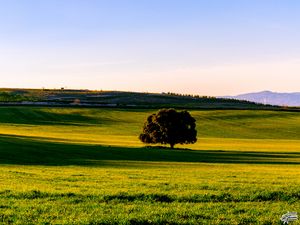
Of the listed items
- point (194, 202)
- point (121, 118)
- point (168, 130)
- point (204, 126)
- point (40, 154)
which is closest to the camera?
point (194, 202)

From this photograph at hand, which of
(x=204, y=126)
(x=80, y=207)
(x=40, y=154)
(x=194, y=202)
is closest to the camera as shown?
(x=80, y=207)

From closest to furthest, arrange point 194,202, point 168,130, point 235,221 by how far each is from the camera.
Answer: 1. point 235,221
2. point 194,202
3. point 168,130

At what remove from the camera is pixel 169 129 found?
263ft

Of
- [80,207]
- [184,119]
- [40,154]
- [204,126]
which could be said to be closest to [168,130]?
[184,119]

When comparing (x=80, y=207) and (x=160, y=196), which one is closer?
(x=80, y=207)

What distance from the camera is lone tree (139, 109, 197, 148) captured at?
80.6 m

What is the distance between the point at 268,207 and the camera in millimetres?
18531

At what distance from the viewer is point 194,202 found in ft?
64.2

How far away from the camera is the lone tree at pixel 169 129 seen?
80562mm

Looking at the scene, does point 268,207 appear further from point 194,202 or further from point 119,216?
point 119,216

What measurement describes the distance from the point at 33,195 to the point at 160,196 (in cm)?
510

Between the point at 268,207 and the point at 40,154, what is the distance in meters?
39.1

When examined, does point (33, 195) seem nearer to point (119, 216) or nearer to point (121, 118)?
point (119, 216)

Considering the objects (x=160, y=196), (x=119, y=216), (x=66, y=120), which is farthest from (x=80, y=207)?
(x=66, y=120)
